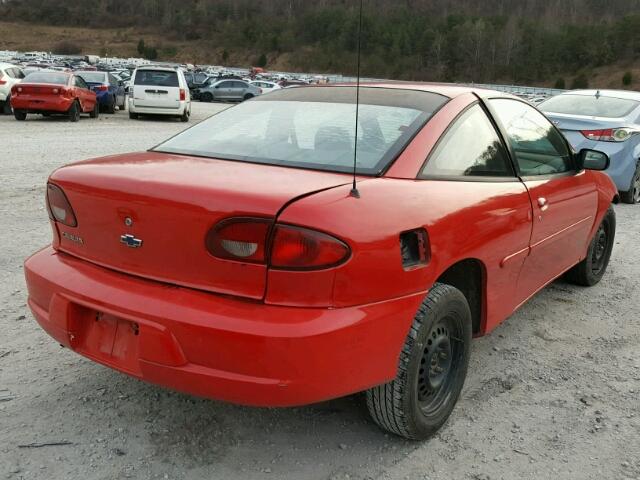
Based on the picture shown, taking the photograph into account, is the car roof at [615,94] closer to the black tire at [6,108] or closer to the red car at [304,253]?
the red car at [304,253]

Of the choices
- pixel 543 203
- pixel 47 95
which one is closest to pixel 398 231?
pixel 543 203

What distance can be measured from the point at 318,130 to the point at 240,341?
1264 millimetres

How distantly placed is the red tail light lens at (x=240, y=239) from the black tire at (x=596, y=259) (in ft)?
10.7

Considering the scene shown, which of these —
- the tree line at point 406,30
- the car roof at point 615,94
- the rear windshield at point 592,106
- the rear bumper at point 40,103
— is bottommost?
the rear bumper at point 40,103

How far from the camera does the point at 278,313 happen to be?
2.11 metres

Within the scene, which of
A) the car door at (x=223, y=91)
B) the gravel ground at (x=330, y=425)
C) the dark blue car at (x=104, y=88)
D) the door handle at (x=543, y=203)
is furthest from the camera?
the car door at (x=223, y=91)

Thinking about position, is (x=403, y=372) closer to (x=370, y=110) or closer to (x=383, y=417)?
(x=383, y=417)

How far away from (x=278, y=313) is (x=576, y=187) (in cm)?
260

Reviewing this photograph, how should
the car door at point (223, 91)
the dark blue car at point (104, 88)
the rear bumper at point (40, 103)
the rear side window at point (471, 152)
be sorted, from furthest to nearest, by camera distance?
the car door at point (223, 91)
the dark blue car at point (104, 88)
the rear bumper at point (40, 103)
the rear side window at point (471, 152)

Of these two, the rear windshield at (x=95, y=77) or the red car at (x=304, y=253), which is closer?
the red car at (x=304, y=253)

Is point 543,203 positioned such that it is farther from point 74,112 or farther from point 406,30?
point 406,30

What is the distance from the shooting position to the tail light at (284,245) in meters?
2.10

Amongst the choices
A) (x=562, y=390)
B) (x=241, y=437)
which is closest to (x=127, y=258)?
(x=241, y=437)

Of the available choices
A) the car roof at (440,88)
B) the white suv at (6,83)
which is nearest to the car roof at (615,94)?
the car roof at (440,88)
